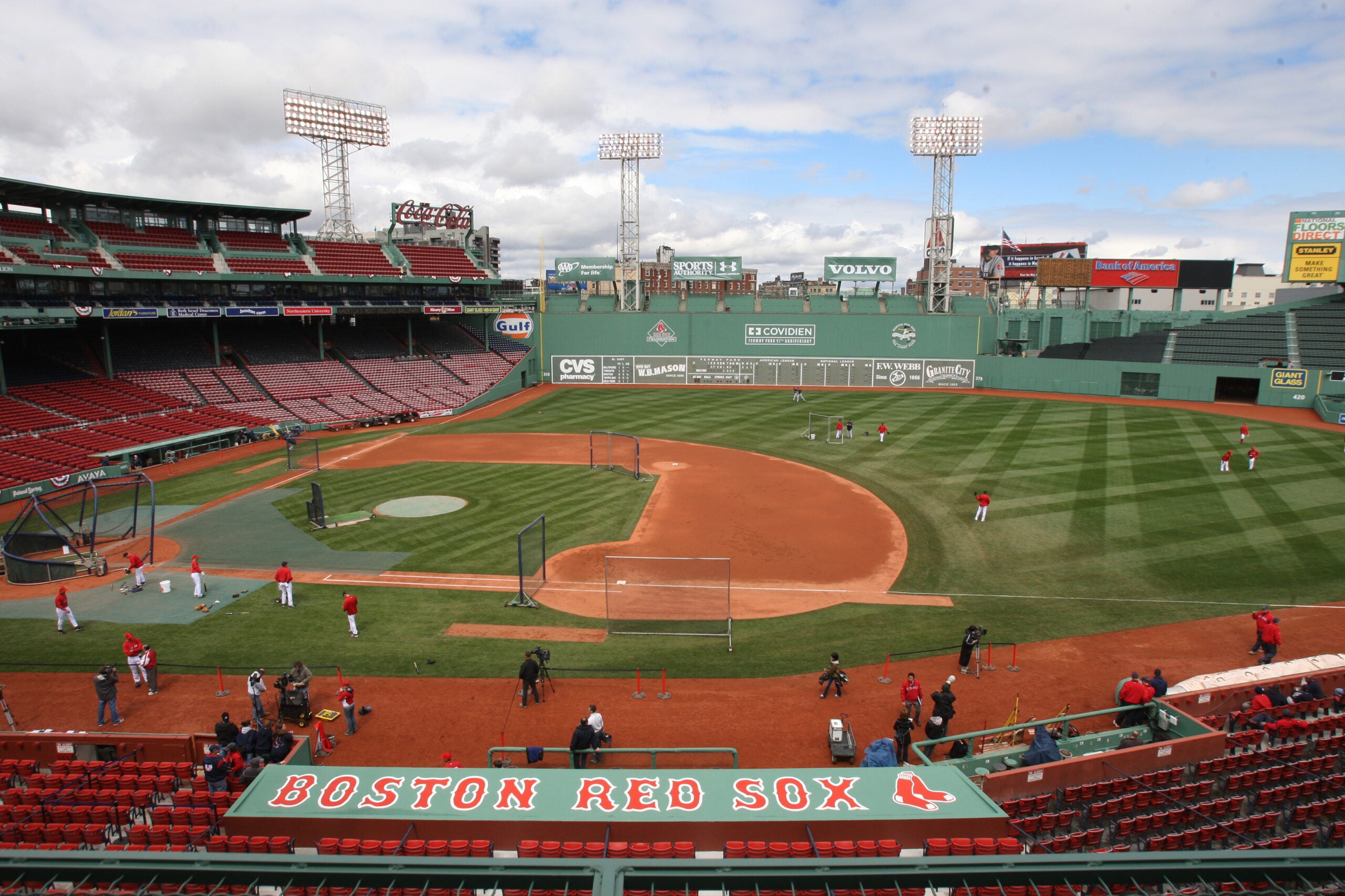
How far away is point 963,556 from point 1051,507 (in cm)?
719

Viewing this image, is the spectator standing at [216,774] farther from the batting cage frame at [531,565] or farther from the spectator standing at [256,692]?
the batting cage frame at [531,565]

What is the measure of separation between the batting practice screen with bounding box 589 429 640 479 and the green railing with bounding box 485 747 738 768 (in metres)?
20.4

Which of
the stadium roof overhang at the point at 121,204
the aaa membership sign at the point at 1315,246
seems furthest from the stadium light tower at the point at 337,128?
the aaa membership sign at the point at 1315,246

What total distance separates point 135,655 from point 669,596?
1254cm

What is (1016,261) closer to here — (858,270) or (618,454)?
(858,270)

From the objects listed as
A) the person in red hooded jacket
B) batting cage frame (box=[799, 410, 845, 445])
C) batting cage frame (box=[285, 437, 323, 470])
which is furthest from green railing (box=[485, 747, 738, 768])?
batting cage frame (box=[799, 410, 845, 445])

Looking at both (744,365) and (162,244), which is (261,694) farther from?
(744,365)

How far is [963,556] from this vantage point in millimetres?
23688

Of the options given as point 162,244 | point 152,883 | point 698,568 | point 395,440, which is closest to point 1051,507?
point 698,568

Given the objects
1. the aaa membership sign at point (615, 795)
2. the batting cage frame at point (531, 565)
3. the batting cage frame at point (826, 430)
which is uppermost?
the batting cage frame at point (826, 430)

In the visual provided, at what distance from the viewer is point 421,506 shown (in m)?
29.1

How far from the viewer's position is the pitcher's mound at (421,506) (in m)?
28.1

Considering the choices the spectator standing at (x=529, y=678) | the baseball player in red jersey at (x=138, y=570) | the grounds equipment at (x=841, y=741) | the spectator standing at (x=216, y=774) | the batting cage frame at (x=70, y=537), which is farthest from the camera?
the batting cage frame at (x=70, y=537)

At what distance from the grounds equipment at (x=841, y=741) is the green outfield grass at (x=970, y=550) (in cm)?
298
